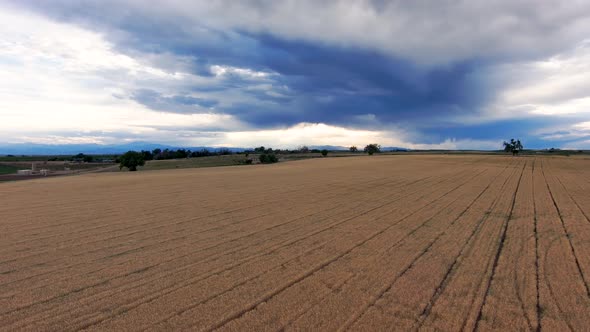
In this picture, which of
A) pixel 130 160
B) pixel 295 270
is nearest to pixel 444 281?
pixel 295 270

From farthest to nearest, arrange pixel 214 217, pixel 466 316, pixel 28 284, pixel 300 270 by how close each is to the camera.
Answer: pixel 214 217 → pixel 300 270 → pixel 28 284 → pixel 466 316

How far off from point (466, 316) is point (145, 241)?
22.3ft

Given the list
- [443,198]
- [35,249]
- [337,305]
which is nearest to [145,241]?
[35,249]

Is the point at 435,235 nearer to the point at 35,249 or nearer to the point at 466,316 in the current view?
the point at 466,316

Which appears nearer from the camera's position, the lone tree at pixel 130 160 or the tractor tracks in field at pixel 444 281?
the tractor tracks in field at pixel 444 281

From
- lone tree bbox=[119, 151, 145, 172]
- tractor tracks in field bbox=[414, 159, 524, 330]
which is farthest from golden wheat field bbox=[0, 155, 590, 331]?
lone tree bbox=[119, 151, 145, 172]

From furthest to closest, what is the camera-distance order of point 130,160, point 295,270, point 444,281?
point 130,160 < point 295,270 < point 444,281

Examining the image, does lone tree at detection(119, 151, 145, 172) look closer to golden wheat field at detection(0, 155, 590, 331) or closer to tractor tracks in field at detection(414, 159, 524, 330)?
golden wheat field at detection(0, 155, 590, 331)

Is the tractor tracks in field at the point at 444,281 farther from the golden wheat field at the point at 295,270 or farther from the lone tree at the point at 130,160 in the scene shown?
the lone tree at the point at 130,160

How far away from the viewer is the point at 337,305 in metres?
4.23

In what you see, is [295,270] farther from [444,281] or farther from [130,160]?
[130,160]

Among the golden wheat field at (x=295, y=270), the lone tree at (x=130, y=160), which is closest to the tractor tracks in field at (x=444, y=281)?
the golden wheat field at (x=295, y=270)

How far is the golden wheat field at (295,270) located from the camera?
3.95 metres

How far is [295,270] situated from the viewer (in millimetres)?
5441
